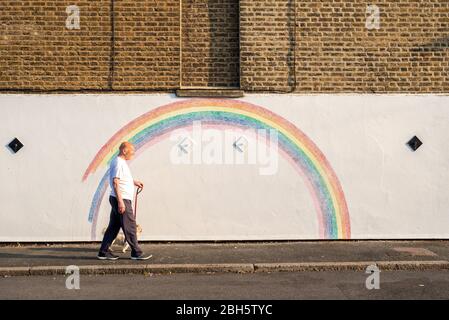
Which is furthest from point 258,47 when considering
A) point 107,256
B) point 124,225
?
point 107,256

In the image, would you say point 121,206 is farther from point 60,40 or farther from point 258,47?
point 258,47

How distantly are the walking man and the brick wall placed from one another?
7.31 feet

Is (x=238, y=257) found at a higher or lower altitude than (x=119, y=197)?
lower

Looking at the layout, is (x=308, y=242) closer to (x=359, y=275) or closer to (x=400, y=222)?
(x=400, y=222)

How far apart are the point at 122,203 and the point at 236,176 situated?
2577 mm

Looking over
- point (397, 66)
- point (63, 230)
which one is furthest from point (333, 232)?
point (63, 230)

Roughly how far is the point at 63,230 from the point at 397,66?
252 inches

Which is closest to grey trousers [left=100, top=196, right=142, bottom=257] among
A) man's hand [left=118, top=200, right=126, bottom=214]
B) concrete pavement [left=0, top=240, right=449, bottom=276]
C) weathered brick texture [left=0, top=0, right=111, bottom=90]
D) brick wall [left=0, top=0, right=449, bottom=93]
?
man's hand [left=118, top=200, right=126, bottom=214]

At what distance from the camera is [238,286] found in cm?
779

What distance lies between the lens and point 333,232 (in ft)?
35.6

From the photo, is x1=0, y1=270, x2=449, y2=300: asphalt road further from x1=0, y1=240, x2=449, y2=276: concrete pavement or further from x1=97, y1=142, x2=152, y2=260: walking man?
x1=97, y1=142, x2=152, y2=260: walking man

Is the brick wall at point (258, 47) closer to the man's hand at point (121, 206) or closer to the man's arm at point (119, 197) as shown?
the man's arm at point (119, 197)

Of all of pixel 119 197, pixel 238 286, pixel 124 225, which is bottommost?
pixel 238 286
